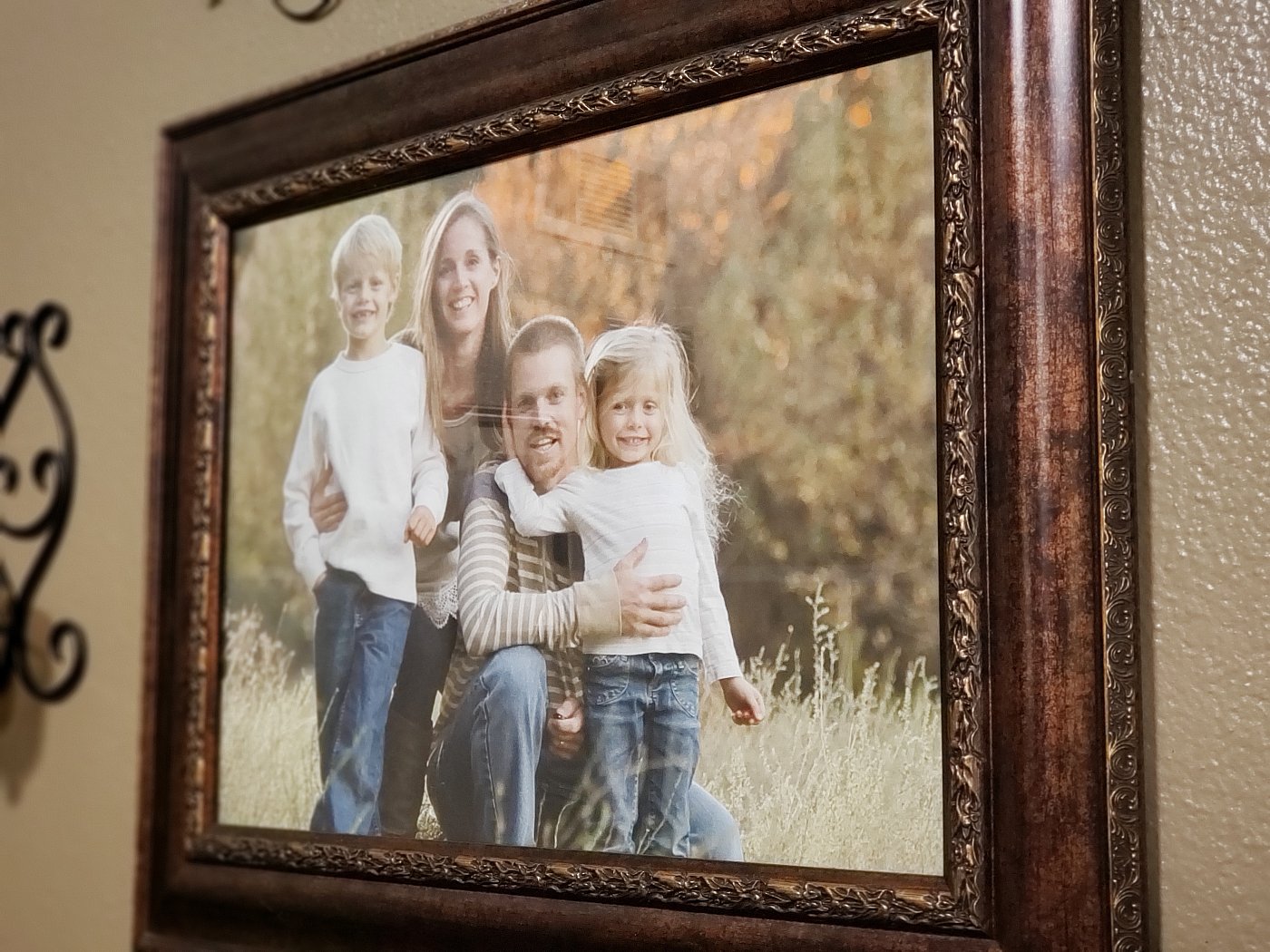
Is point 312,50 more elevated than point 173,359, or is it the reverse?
point 312,50

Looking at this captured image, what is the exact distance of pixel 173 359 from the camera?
3.71ft

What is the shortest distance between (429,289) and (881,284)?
36 centimetres

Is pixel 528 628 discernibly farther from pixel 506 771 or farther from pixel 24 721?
pixel 24 721

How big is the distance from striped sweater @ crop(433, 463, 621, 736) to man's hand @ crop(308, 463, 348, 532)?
5.5 inches

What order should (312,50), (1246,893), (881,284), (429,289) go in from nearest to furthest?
(1246,893)
(881,284)
(429,289)
(312,50)

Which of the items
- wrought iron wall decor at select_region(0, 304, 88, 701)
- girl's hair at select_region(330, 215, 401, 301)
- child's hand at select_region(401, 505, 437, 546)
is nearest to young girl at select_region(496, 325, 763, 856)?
child's hand at select_region(401, 505, 437, 546)

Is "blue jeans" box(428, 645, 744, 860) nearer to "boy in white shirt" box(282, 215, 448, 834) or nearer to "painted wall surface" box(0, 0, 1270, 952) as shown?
"boy in white shirt" box(282, 215, 448, 834)

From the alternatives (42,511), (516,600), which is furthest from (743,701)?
(42,511)

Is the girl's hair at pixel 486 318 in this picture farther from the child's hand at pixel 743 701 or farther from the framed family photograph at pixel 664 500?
the child's hand at pixel 743 701

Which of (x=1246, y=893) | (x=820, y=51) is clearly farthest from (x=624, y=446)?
(x=1246, y=893)

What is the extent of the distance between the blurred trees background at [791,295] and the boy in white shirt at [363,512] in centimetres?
14

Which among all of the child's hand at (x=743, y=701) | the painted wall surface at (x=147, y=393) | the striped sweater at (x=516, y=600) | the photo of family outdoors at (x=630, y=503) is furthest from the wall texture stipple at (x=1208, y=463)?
the striped sweater at (x=516, y=600)

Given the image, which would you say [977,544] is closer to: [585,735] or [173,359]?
[585,735]

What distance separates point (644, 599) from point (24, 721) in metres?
0.76
